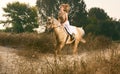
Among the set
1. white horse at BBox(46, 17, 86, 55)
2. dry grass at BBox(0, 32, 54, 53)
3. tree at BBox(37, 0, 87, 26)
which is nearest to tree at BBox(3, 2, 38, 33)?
tree at BBox(37, 0, 87, 26)

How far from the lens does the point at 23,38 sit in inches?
738

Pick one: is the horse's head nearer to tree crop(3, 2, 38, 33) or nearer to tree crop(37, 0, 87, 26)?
tree crop(3, 2, 38, 33)

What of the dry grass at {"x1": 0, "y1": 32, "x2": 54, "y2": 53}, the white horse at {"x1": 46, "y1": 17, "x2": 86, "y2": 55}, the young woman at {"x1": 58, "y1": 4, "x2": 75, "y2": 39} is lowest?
the dry grass at {"x1": 0, "y1": 32, "x2": 54, "y2": 53}

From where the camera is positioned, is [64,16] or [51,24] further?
[64,16]

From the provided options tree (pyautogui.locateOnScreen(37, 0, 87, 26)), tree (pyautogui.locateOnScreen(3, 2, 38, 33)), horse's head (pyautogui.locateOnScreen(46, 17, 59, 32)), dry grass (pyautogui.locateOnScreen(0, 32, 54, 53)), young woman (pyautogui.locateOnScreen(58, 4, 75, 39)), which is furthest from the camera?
tree (pyautogui.locateOnScreen(37, 0, 87, 26))

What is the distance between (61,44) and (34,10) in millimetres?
25311

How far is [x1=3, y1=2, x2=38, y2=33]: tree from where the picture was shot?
37594mm

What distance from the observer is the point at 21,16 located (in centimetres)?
3909

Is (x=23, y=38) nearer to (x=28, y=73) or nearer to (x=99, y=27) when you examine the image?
(x=28, y=73)

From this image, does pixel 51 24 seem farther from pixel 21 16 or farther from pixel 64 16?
pixel 21 16

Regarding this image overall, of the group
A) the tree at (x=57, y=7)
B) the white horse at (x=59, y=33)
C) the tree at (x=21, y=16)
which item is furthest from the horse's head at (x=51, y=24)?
the tree at (x=57, y=7)

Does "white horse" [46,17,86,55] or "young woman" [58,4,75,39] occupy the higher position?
"young woman" [58,4,75,39]

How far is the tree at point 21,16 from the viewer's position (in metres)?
37.6

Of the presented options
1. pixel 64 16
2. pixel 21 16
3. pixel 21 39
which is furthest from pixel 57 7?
pixel 64 16
